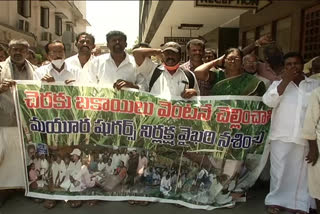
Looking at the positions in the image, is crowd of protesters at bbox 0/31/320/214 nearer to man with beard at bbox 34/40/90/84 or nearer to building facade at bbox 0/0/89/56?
man with beard at bbox 34/40/90/84

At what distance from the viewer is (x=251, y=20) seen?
10.6 m

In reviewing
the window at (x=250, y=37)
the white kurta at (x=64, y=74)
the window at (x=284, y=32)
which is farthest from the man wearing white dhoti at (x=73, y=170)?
the window at (x=250, y=37)

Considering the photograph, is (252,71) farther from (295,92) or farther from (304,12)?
(304,12)

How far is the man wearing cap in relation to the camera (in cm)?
383

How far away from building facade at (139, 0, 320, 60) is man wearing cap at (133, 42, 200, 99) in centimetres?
154

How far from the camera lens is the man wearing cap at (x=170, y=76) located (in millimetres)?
3832

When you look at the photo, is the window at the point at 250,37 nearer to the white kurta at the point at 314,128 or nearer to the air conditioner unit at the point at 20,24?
the white kurta at the point at 314,128

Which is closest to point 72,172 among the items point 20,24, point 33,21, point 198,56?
point 198,56

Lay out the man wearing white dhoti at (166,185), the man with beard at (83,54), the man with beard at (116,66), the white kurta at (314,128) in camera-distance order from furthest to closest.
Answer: the man with beard at (83,54) → the man with beard at (116,66) → the man wearing white dhoti at (166,185) → the white kurta at (314,128)

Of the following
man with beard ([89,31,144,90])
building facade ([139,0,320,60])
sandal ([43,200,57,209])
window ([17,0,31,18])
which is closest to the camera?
sandal ([43,200,57,209])

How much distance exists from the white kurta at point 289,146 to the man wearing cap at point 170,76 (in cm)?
80

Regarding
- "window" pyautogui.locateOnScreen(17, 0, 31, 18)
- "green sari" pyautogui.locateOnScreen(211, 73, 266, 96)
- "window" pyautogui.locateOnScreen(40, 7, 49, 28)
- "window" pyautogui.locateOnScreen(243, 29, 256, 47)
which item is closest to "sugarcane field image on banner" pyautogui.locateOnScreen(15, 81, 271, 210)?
"green sari" pyautogui.locateOnScreen(211, 73, 266, 96)

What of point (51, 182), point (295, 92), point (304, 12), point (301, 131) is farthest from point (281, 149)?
point (304, 12)

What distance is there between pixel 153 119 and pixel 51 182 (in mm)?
1256
